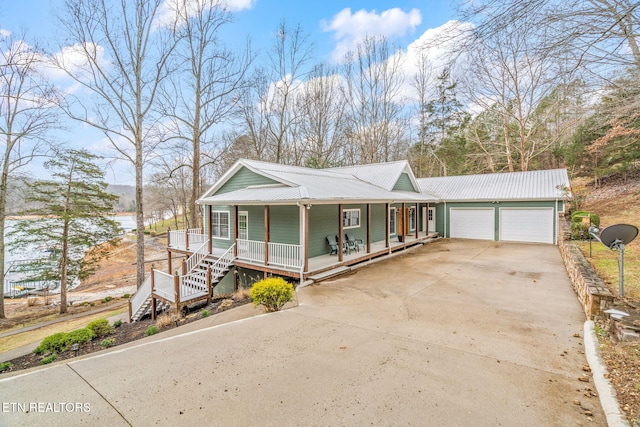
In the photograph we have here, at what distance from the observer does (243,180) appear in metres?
13.1

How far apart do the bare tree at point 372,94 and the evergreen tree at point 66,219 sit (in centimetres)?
1817

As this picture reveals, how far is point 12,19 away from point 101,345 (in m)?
13.6

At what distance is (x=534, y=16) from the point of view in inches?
154

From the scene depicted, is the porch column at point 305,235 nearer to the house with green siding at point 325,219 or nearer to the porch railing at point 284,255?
the house with green siding at point 325,219

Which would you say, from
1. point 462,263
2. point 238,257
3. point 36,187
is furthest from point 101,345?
point 462,263

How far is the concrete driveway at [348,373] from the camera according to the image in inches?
122

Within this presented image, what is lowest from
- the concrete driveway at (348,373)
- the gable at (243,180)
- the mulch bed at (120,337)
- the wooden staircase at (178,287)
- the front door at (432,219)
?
the mulch bed at (120,337)

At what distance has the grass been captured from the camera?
9609 millimetres

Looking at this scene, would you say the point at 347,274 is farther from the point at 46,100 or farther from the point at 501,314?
the point at 46,100

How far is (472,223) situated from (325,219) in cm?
1077

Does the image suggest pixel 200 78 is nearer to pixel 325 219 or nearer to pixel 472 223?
pixel 325 219

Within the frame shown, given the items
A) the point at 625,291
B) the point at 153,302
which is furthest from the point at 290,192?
the point at 625,291

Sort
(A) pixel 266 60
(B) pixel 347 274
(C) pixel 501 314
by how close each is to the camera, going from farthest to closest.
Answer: (A) pixel 266 60, (B) pixel 347 274, (C) pixel 501 314

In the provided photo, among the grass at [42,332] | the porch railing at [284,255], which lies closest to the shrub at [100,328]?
the grass at [42,332]
